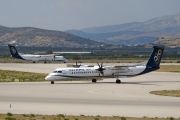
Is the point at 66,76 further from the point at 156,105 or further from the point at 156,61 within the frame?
the point at 156,105

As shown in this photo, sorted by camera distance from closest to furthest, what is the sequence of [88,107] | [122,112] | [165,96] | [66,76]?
[122,112], [88,107], [165,96], [66,76]

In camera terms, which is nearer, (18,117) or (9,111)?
(18,117)

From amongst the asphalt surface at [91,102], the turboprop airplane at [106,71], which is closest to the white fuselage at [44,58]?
the turboprop airplane at [106,71]

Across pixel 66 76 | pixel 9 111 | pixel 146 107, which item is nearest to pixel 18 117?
pixel 9 111

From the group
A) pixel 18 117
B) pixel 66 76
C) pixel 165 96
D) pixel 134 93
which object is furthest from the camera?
pixel 66 76

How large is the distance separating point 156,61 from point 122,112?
3549 cm

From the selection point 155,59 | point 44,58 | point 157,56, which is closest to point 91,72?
point 155,59

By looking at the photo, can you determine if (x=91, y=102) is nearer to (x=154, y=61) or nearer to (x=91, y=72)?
(x=91, y=72)

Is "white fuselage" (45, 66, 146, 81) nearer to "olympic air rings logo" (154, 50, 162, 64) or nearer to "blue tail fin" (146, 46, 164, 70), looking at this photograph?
"blue tail fin" (146, 46, 164, 70)

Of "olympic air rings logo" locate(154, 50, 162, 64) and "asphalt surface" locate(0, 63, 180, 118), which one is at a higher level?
"olympic air rings logo" locate(154, 50, 162, 64)

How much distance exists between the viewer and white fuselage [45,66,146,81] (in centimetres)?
7062

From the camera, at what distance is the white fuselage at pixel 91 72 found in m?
70.6

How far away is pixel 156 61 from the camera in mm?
73375

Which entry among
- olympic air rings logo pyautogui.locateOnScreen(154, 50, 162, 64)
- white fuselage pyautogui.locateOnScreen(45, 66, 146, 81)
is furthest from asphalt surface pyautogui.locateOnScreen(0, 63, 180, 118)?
olympic air rings logo pyautogui.locateOnScreen(154, 50, 162, 64)
